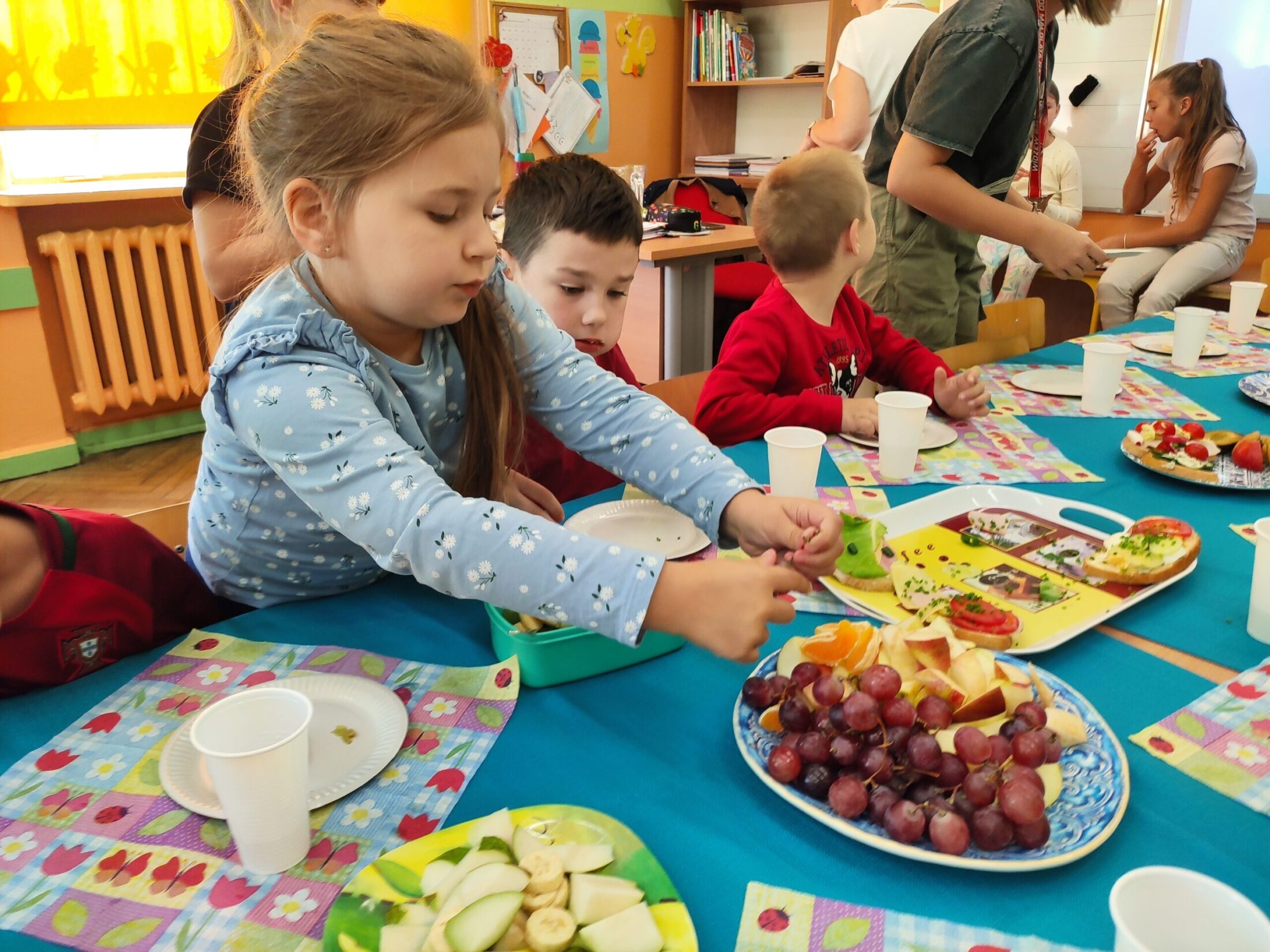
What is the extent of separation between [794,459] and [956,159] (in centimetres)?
113

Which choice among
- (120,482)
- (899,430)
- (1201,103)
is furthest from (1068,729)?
(1201,103)

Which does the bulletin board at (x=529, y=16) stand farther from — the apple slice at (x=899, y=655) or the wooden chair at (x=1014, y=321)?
the apple slice at (x=899, y=655)

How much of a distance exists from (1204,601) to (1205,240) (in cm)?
393

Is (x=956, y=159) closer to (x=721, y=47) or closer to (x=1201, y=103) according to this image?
(x=1201, y=103)

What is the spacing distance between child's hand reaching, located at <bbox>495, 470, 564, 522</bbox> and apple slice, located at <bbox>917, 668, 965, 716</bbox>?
59 centimetres

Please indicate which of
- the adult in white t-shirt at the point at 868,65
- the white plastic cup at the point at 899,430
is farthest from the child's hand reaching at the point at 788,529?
the adult in white t-shirt at the point at 868,65

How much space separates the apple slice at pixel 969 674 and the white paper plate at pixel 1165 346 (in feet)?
5.38

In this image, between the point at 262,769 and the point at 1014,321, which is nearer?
the point at 262,769

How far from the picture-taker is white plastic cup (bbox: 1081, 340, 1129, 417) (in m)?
1.65

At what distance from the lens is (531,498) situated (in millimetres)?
1252

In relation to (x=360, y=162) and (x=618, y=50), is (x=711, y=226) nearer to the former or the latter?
(x=618, y=50)

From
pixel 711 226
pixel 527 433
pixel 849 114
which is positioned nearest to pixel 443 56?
pixel 527 433

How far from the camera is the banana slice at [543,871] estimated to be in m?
0.57

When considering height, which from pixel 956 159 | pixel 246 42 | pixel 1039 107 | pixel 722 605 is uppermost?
pixel 246 42
